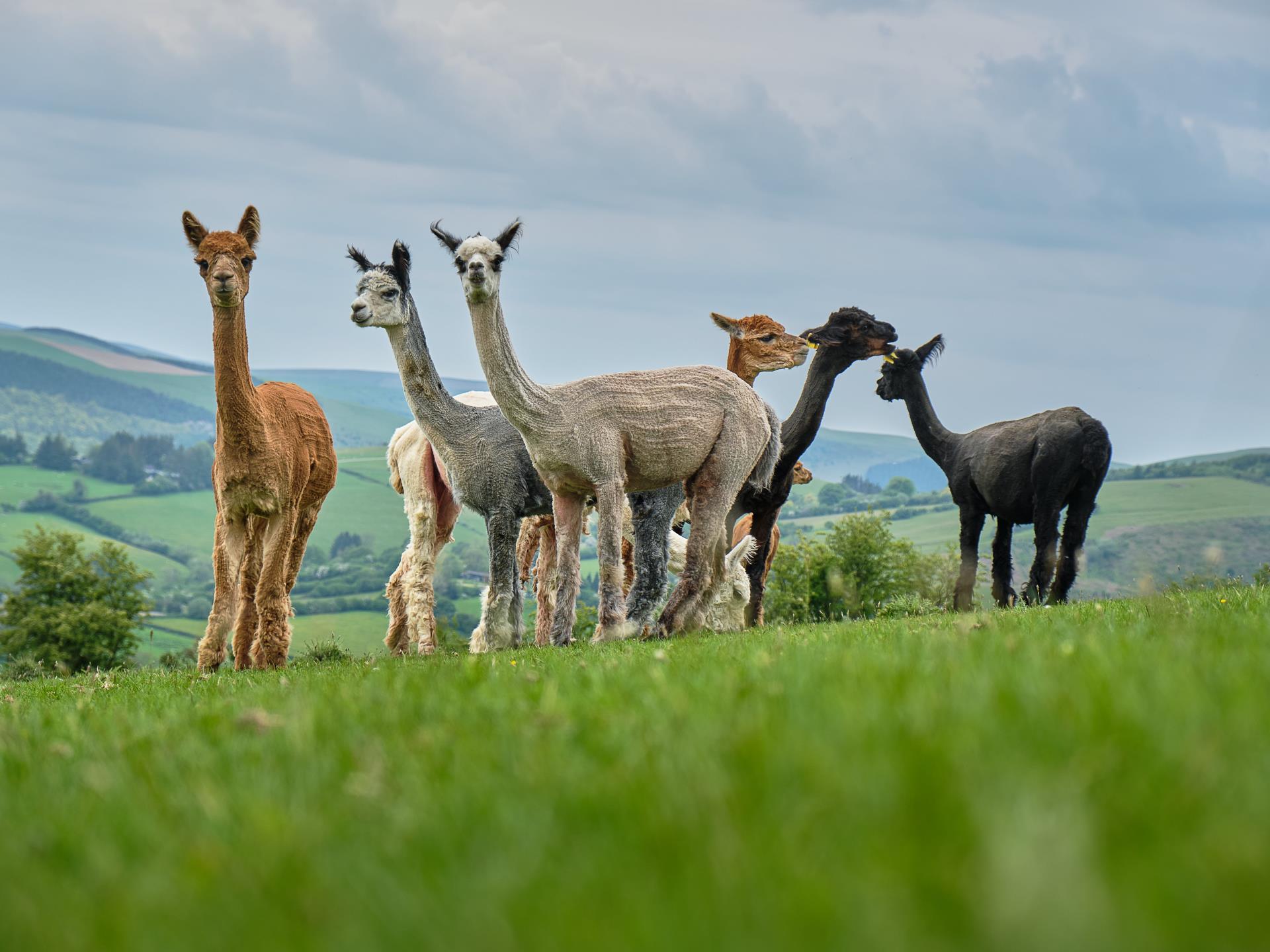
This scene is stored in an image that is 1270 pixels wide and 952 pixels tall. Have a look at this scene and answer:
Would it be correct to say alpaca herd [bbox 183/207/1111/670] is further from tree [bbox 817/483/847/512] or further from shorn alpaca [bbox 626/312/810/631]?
tree [bbox 817/483/847/512]

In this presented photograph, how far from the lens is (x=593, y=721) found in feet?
11.1

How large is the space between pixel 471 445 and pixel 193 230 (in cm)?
344

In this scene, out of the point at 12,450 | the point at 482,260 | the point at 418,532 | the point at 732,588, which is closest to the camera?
the point at 482,260

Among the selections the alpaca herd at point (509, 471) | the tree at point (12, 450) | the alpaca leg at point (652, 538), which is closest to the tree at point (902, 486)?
the alpaca herd at point (509, 471)

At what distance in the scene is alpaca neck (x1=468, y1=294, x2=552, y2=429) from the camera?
1116cm

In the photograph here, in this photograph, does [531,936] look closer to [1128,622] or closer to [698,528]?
[1128,622]

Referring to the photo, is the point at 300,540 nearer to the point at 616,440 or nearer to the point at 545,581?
the point at 545,581

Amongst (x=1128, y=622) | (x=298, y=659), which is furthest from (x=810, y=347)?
(x=1128, y=622)

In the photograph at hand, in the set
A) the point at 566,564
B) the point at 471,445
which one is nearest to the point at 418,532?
the point at 471,445

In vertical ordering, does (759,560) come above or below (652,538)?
below

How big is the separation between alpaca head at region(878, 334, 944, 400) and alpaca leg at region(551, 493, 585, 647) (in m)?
7.38

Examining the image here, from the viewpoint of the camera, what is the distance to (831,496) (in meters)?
106

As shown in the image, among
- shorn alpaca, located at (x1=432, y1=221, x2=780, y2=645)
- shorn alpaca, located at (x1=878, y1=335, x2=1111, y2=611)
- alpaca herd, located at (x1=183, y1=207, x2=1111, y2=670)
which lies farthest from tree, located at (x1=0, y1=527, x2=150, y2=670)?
shorn alpaca, located at (x1=878, y1=335, x2=1111, y2=611)

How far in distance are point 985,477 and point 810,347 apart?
2.94 meters
